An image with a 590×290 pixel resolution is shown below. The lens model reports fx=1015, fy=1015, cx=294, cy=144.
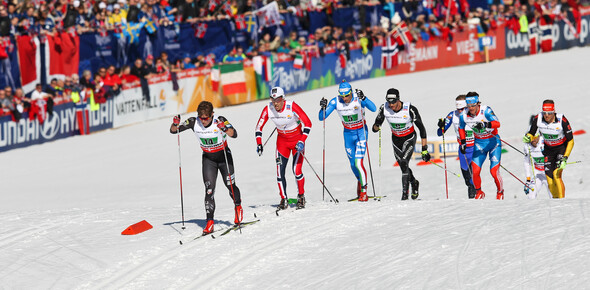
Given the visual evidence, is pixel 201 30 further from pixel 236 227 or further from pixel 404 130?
pixel 236 227

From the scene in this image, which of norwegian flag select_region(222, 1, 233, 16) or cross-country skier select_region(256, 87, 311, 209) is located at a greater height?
norwegian flag select_region(222, 1, 233, 16)

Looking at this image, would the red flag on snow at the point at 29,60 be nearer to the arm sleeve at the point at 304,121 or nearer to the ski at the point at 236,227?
the arm sleeve at the point at 304,121

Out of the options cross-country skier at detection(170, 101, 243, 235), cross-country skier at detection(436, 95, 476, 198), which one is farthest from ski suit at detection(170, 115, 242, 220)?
cross-country skier at detection(436, 95, 476, 198)

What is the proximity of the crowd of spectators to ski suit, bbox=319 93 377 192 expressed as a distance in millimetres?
9992

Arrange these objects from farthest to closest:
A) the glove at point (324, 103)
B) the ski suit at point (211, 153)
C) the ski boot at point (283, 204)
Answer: the glove at point (324, 103) < the ski boot at point (283, 204) < the ski suit at point (211, 153)

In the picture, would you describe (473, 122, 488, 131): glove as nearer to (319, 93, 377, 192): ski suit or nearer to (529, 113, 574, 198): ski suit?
(529, 113, 574, 198): ski suit

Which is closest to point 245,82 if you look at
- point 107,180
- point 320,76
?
point 320,76

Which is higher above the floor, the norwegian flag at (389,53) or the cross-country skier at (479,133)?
the norwegian flag at (389,53)

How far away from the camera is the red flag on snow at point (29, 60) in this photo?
23.9 meters

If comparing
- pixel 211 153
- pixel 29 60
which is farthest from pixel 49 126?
pixel 211 153

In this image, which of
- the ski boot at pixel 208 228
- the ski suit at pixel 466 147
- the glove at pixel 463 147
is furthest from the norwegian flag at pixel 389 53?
the ski boot at pixel 208 228

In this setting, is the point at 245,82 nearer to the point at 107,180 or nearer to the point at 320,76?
the point at 320,76

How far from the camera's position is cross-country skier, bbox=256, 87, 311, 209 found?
50.2 ft

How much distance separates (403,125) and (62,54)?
37.9ft
